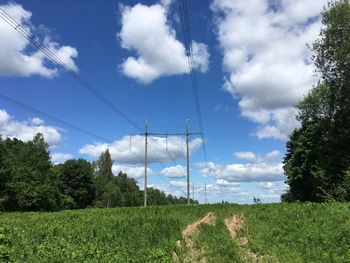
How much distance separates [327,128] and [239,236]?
3254 cm

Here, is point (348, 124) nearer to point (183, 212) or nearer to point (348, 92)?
point (348, 92)

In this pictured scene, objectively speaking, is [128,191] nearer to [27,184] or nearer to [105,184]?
[105,184]

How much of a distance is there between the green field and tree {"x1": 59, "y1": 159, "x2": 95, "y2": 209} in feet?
262

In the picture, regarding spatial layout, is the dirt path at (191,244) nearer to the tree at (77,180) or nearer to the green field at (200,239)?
A: the green field at (200,239)

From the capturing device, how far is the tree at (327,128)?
42.4 m

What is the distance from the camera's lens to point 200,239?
2228 cm

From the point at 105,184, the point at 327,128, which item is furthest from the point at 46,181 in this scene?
the point at 327,128

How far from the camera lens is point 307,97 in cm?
5266

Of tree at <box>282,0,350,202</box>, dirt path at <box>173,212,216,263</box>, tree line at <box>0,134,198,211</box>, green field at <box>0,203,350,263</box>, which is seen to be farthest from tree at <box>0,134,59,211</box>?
dirt path at <box>173,212,216,263</box>

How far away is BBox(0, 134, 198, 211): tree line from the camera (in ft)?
244

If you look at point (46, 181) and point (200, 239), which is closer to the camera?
point (200, 239)

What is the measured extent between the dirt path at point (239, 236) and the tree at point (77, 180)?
81376 millimetres

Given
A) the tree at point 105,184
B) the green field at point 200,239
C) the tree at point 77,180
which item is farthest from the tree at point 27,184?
the green field at point 200,239

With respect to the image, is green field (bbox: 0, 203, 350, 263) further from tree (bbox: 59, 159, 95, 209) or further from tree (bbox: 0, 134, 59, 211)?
tree (bbox: 59, 159, 95, 209)
